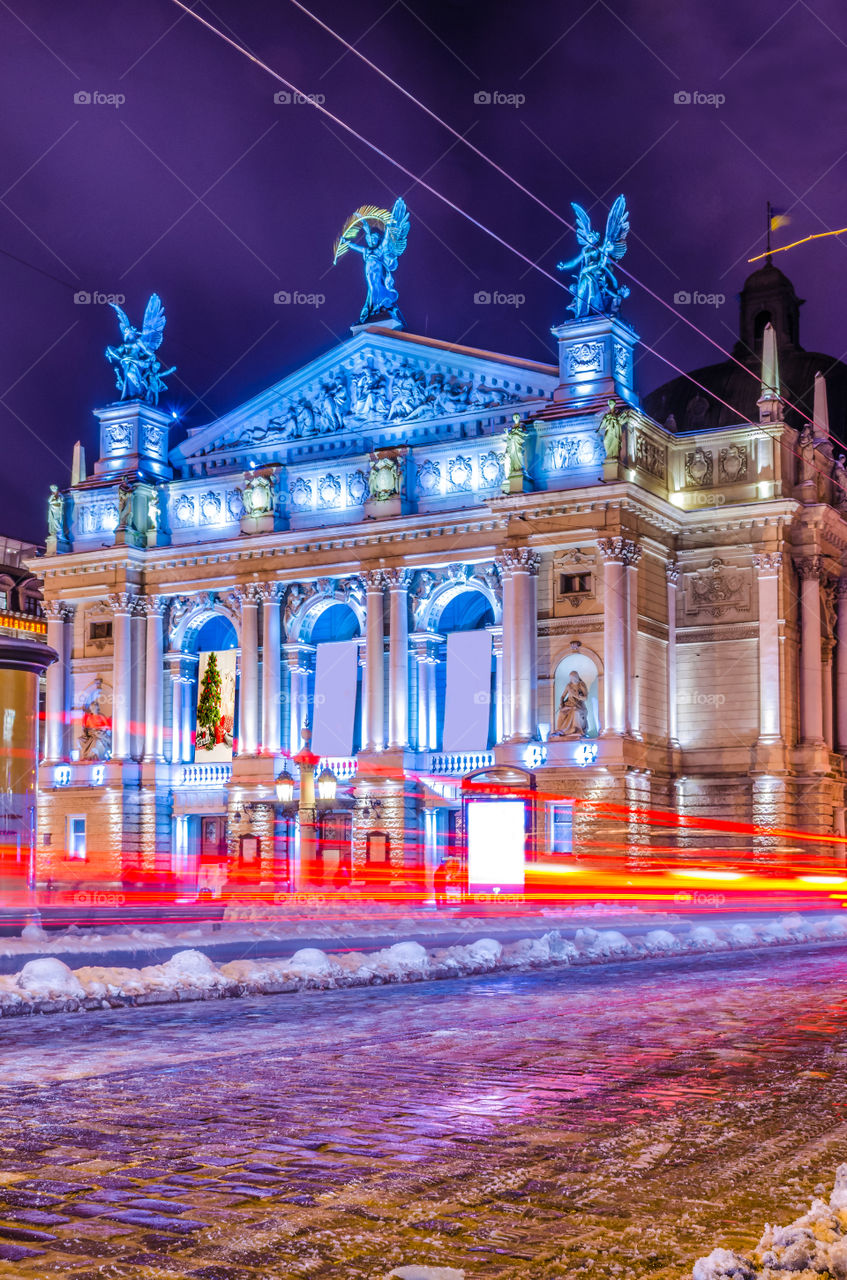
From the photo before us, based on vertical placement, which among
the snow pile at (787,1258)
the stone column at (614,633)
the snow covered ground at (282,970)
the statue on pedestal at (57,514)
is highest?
the statue on pedestal at (57,514)

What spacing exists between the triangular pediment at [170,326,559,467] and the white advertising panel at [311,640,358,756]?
797 centimetres

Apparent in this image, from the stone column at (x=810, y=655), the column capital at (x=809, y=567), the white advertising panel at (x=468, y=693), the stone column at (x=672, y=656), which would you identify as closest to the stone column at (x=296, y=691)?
the white advertising panel at (x=468, y=693)

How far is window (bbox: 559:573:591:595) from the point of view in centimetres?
5009

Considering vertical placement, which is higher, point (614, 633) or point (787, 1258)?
point (614, 633)

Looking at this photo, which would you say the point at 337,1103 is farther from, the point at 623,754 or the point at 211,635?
the point at 211,635

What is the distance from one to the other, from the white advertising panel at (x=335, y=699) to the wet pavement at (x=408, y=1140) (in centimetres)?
4035

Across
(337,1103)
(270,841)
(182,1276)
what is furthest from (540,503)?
(182,1276)

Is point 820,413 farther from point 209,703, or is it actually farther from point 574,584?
point 209,703

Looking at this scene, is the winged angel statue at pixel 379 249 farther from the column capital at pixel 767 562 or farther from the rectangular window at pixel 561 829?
the rectangular window at pixel 561 829

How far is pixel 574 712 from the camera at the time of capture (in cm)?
4891

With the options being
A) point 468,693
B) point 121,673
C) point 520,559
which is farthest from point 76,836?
point 520,559

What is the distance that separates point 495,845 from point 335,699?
13.8 metres

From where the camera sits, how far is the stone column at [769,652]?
50.5 meters

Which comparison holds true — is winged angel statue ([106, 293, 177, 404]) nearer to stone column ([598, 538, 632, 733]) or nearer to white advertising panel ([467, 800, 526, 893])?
stone column ([598, 538, 632, 733])
